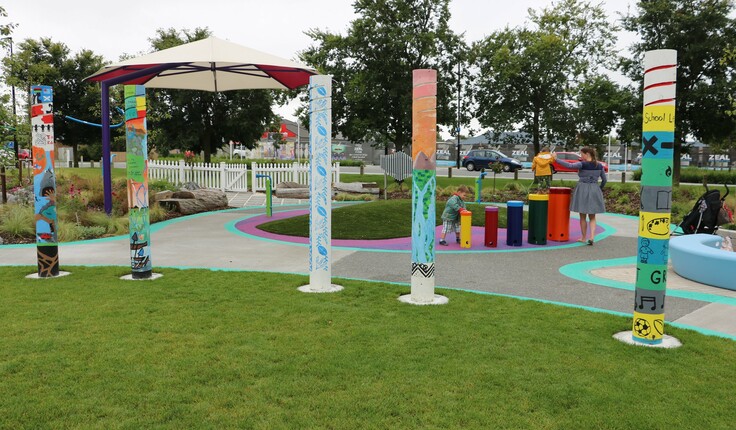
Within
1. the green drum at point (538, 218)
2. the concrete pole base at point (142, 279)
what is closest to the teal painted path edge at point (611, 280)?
the green drum at point (538, 218)

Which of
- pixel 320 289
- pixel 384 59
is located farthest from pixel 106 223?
pixel 384 59

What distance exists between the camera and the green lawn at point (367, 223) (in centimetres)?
1230

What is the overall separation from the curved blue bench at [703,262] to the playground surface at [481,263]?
15 centimetres

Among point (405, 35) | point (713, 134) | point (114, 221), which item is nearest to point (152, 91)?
point (405, 35)

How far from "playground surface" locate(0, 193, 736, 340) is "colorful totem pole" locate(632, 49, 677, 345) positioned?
0.98 meters

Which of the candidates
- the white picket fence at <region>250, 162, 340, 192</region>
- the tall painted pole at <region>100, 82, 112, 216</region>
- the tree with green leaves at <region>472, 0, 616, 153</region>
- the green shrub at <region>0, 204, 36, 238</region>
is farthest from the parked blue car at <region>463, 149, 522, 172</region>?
the green shrub at <region>0, 204, 36, 238</region>

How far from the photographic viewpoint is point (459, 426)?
365cm

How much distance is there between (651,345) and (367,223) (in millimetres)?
8175

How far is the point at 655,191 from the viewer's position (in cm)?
514

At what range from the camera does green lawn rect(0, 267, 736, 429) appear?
380 cm

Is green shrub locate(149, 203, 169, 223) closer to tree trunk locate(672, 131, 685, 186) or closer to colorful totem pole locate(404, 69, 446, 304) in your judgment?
colorful totem pole locate(404, 69, 446, 304)

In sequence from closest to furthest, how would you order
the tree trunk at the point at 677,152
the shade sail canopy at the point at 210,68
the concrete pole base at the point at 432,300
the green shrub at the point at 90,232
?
the concrete pole base at the point at 432,300 → the shade sail canopy at the point at 210,68 → the green shrub at the point at 90,232 → the tree trunk at the point at 677,152

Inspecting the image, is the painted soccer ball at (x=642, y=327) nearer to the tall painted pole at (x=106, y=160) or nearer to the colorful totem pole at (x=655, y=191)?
the colorful totem pole at (x=655, y=191)

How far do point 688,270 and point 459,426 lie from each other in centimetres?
601
